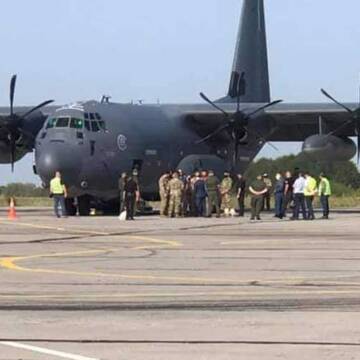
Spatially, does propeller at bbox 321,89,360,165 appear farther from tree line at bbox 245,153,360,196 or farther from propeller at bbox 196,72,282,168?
tree line at bbox 245,153,360,196

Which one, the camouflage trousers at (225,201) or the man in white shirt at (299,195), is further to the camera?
the camouflage trousers at (225,201)

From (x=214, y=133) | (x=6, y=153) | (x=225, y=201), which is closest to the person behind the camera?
(x=225, y=201)

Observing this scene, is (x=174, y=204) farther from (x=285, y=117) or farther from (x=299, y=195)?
(x=285, y=117)

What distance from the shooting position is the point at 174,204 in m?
34.2

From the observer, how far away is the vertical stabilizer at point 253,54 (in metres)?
46.7

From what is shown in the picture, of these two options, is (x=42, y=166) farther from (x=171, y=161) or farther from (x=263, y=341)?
(x=263, y=341)

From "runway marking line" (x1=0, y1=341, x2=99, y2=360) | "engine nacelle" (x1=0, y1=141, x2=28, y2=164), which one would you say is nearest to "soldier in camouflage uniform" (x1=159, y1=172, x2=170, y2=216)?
"engine nacelle" (x1=0, y1=141, x2=28, y2=164)

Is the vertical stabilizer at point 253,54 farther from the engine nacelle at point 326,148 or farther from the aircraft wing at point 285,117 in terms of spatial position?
the engine nacelle at point 326,148

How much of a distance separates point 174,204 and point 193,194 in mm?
932

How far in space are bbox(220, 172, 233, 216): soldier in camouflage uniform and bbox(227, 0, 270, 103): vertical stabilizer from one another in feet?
35.2

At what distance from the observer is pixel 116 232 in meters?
24.8

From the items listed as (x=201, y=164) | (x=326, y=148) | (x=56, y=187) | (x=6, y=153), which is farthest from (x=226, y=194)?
(x=6, y=153)

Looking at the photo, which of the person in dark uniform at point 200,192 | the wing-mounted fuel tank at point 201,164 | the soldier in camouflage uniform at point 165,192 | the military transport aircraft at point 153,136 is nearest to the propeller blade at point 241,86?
the military transport aircraft at point 153,136

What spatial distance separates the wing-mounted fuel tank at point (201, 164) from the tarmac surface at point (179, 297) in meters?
14.5
